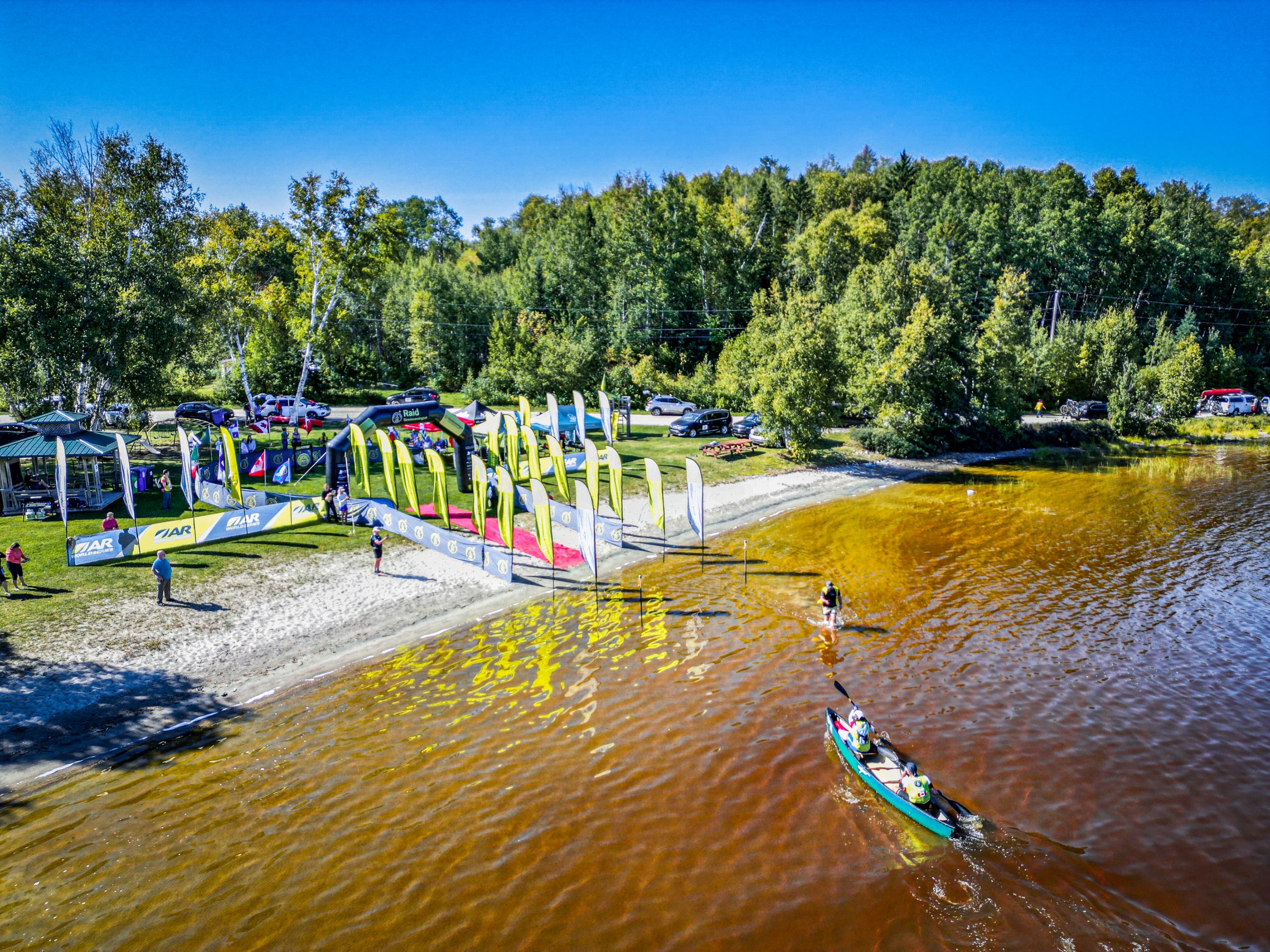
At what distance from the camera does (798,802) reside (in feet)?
43.3

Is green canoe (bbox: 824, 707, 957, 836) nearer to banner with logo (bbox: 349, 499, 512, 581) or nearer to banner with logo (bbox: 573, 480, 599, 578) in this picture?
banner with logo (bbox: 573, 480, 599, 578)

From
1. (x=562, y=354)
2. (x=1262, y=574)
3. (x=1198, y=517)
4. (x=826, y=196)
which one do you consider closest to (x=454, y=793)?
(x=1262, y=574)

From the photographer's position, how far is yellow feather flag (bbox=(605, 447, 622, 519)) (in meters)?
25.2

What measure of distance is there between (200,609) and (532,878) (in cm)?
1405

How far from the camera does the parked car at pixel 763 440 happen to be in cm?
4372

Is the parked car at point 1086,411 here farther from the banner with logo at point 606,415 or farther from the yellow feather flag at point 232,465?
the yellow feather flag at point 232,465

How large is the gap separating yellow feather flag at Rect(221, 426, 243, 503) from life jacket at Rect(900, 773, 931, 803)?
25.6 m

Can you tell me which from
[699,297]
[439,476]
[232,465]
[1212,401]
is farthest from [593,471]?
[1212,401]

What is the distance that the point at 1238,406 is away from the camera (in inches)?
2584

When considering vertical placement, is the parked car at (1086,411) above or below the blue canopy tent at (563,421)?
below

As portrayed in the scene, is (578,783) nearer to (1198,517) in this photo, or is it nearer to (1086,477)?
(1198,517)

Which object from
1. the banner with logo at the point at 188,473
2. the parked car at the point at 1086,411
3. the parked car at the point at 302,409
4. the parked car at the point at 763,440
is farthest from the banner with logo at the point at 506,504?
the parked car at the point at 1086,411

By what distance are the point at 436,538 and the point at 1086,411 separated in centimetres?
5892

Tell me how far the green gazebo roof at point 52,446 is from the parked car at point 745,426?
108ft
